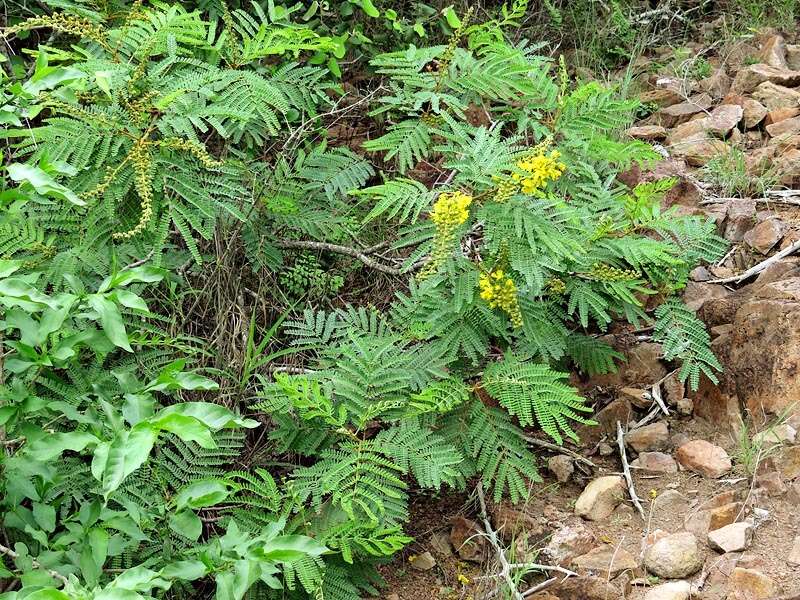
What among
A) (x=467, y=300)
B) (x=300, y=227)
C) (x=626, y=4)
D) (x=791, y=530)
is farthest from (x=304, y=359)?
(x=626, y=4)

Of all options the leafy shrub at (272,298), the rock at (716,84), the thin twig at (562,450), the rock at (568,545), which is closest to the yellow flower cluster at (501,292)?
the leafy shrub at (272,298)

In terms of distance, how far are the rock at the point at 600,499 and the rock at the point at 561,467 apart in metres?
0.11

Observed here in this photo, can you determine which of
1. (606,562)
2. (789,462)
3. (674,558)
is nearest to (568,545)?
Answer: (606,562)

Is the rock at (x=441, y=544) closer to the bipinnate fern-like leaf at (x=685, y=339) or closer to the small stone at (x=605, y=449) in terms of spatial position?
the small stone at (x=605, y=449)

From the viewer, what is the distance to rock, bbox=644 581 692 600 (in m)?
2.84

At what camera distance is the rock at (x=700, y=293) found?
3.83 m

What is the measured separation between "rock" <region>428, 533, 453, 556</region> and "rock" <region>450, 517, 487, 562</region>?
18mm

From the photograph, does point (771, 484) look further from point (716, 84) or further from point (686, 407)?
point (716, 84)

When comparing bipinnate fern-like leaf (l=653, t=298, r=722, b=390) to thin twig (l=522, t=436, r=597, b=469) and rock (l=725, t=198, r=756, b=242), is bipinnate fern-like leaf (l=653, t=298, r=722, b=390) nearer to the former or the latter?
thin twig (l=522, t=436, r=597, b=469)

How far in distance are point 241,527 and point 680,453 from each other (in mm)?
1448

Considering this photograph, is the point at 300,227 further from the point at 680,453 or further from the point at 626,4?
the point at 626,4

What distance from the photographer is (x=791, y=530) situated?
299 centimetres

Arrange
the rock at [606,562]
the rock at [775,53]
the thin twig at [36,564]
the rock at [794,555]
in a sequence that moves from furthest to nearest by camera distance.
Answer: the rock at [775,53] < the rock at [606,562] < the rock at [794,555] < the thin twig at [36,564]

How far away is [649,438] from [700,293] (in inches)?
27.0
